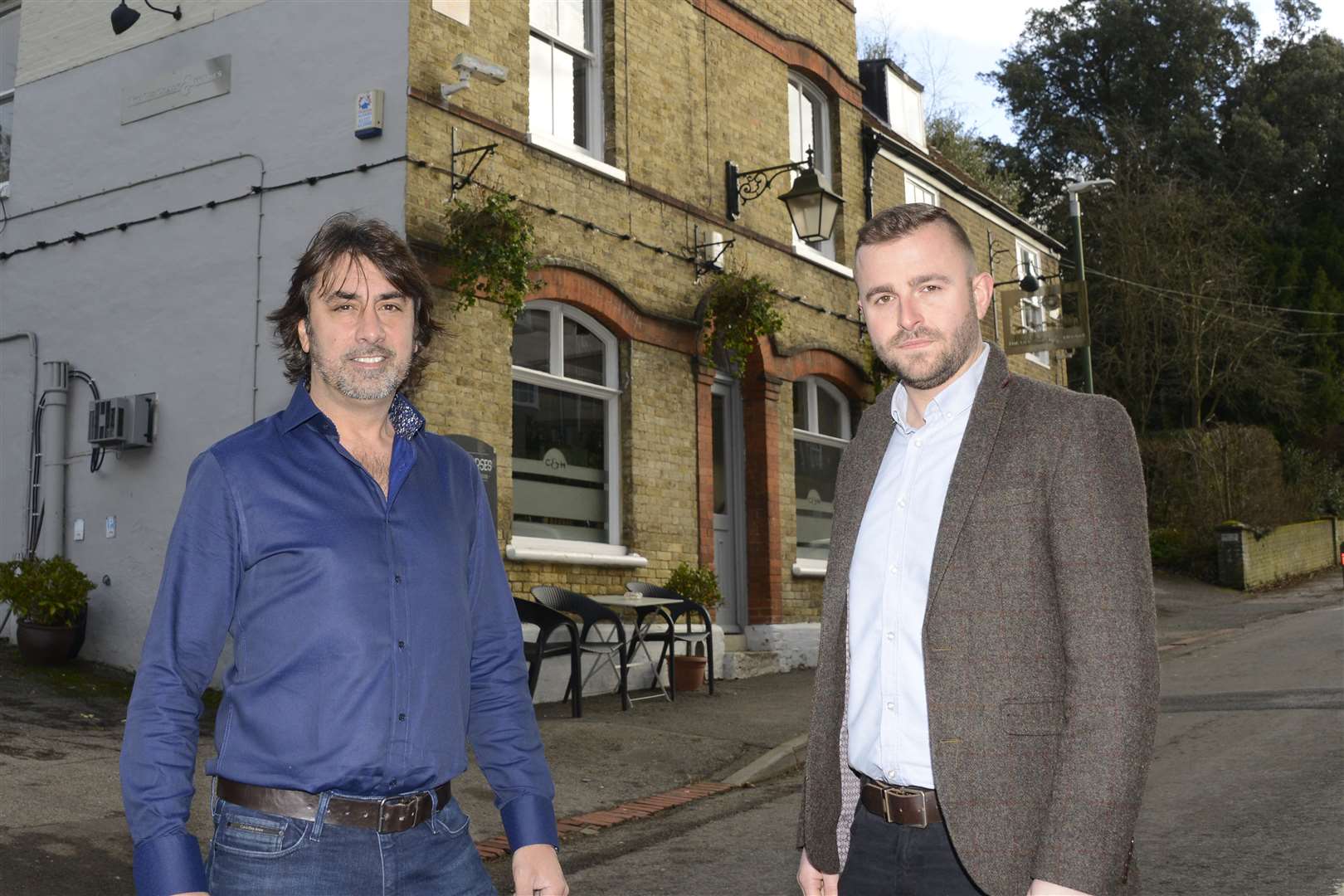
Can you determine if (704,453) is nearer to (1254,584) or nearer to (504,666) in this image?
(504,666)

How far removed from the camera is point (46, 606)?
1095 centimetres

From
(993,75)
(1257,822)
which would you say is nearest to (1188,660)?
(1257,822)

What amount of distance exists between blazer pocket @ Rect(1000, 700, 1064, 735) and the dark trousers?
0.26 m

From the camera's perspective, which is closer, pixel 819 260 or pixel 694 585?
pixel 694 585

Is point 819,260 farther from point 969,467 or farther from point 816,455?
point 969,467

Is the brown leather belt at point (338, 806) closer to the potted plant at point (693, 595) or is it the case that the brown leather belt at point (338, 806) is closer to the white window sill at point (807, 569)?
the potted plant at point (693, 595)

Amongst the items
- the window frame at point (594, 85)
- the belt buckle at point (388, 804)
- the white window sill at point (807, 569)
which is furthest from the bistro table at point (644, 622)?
the belt buckle at point (388, 804)

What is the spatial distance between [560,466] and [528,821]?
9320 mm

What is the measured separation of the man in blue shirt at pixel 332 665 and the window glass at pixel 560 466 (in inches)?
340

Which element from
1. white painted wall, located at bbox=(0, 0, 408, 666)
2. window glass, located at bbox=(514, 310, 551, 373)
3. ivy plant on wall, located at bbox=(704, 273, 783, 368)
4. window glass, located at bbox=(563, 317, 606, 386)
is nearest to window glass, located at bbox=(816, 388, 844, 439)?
ivy plant on wall, located at bbox=(704, 273, 783, 368)

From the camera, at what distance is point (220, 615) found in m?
2.40

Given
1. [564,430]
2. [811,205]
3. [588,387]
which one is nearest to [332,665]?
[564,430]

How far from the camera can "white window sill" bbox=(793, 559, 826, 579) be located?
14852 millimetres

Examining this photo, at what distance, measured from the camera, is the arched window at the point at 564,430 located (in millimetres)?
11484
